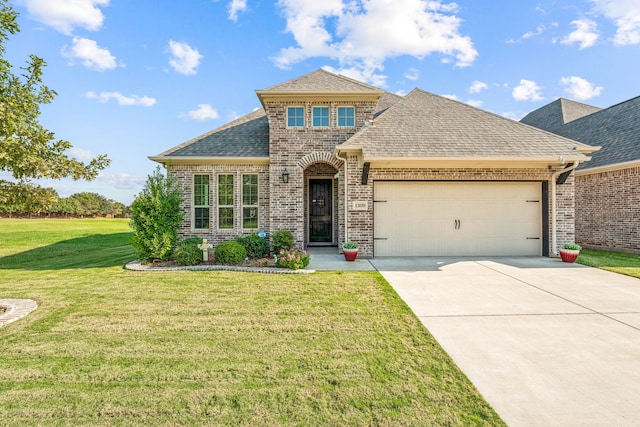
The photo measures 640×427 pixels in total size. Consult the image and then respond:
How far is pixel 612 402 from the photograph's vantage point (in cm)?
279

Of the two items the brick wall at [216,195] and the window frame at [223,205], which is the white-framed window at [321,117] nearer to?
the brick wall at [216,195]

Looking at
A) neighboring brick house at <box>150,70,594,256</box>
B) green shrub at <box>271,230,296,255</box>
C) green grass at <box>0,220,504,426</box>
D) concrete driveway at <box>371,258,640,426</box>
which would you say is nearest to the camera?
green grass at <box>0,220,504,426</box>

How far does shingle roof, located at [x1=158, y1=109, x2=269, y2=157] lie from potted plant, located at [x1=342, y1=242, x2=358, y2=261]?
13.9 feet

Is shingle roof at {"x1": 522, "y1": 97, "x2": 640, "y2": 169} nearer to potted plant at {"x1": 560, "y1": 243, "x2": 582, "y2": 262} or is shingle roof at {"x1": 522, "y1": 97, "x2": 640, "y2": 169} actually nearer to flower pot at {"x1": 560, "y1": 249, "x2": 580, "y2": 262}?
potted plant at {"x1": 560, "y1": 243, "x2": 582, "y2": 262}

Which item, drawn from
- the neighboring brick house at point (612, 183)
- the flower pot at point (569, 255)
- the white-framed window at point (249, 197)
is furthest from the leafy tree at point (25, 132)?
the neighboring brick house at point (612, 183)

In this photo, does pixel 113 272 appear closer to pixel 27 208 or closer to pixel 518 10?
pixel 27 208

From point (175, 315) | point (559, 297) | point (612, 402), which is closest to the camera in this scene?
point (612, 402)

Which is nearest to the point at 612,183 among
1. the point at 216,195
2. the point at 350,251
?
the point at 350,251

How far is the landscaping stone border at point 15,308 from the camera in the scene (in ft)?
15.9

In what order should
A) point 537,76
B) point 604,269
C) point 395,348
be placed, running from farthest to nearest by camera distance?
1. point 537,76
2. point 604,269
3. point 395,348

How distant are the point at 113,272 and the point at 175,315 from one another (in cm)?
455

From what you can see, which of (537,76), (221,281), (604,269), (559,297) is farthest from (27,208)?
(537,76)

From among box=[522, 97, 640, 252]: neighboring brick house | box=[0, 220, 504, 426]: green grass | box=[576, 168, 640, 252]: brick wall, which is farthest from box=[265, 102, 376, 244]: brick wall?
box=[576, 168, 640, 252]: brick wall

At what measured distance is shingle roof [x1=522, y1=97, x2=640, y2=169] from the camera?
11.7 meters
